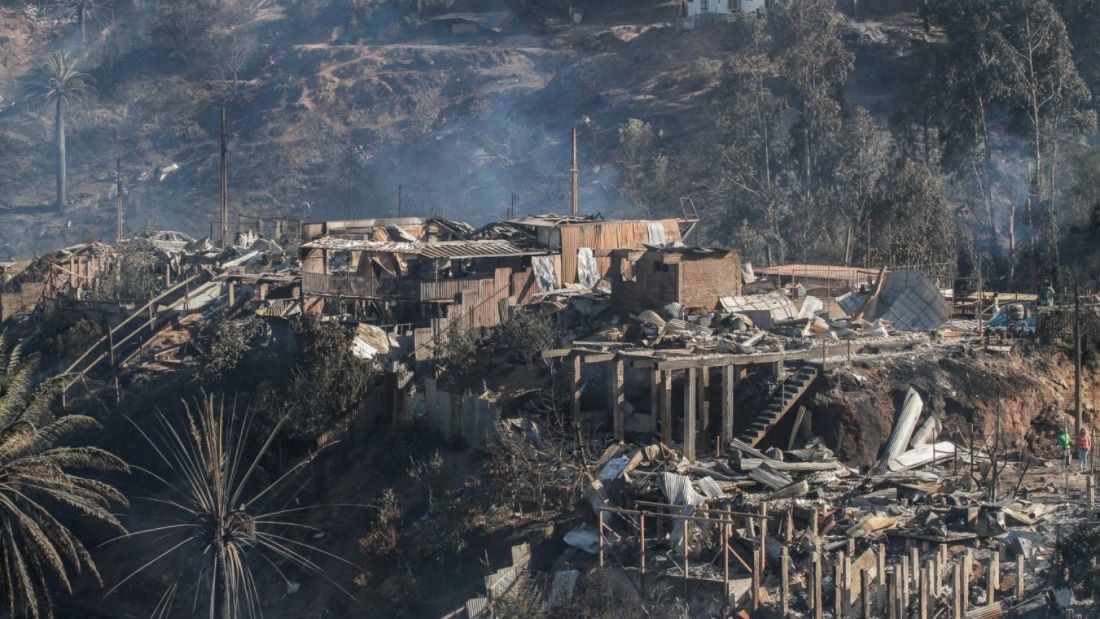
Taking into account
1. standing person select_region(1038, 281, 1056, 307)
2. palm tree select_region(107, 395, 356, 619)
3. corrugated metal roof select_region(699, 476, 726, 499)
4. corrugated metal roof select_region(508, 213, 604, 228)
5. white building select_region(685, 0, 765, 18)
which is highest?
white building select_region(685, 0, 765, 18)

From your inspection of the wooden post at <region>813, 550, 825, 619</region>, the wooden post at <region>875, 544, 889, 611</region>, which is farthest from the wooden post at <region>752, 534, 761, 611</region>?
the wooden post at <region>875, 544, 889, 611</region>

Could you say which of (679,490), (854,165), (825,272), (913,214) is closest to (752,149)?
(854,165)

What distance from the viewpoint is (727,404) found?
20.5 meters

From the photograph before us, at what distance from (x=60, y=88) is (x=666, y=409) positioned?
50.1 metres

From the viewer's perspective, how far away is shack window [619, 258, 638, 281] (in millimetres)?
25547

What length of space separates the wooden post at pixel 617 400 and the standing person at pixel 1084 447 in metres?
6.24

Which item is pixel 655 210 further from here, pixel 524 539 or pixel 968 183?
pixel 524 539

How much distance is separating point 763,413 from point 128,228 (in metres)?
38.6

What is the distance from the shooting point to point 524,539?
62.1 feet

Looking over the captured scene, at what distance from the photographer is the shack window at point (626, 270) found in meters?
25.5

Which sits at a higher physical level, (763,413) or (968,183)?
(968,183)

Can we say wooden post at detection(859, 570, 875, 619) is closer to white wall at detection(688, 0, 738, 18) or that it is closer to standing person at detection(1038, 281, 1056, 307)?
standing person at detection(1038, 281, 1056, 307)

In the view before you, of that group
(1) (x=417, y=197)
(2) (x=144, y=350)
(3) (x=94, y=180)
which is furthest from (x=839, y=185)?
(3) (x=94, y=180)

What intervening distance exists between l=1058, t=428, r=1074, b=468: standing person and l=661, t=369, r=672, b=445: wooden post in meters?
5.49
